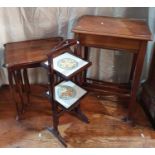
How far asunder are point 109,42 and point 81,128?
2.09ft

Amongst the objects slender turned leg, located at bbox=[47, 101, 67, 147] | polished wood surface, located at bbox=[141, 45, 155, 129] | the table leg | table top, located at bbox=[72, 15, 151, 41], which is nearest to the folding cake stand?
slender turned leg, located at bbox=[47, 101, 67, 147]

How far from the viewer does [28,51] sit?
1.42 m

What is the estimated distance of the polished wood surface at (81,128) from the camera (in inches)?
56.7

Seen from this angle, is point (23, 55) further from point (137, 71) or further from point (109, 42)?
point (137, 71)

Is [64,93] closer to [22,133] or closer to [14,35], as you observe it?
[22,133]

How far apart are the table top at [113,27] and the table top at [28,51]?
0.26 m

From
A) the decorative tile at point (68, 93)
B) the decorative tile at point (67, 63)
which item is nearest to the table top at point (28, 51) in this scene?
the decorative tile at point (67, 63)

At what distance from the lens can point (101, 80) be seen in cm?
184

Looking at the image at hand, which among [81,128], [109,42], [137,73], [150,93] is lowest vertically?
[81,128]

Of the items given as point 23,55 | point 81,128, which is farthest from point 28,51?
point 81,128

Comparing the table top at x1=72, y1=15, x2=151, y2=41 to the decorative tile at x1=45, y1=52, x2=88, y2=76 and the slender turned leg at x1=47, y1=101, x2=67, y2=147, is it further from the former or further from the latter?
the slender turned leg at x1=47, y1=101, x2=67, y2=147

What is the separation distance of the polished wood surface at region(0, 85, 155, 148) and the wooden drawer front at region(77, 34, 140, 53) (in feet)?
1.90

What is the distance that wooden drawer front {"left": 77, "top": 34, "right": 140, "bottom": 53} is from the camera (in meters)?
1.26
